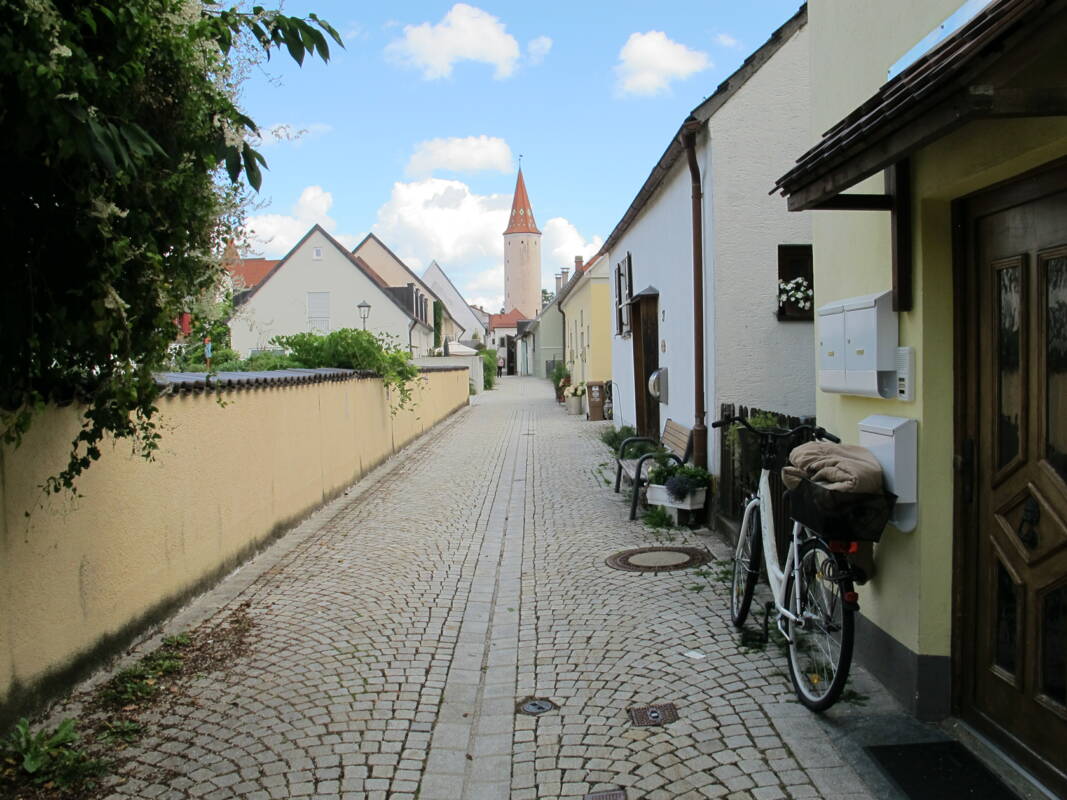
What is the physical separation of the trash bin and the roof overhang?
1961cm

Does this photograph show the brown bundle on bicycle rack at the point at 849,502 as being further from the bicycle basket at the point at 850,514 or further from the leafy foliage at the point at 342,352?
the leafy foliage at the point at 342,352

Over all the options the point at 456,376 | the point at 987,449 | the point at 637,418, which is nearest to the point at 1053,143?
the point at 987,449

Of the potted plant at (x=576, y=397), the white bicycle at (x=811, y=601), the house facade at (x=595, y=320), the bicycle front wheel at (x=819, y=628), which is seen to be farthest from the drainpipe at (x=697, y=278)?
the potted plant at (x=576, y=397)

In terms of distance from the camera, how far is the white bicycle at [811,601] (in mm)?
3980

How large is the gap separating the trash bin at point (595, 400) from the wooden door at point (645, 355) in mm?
7758

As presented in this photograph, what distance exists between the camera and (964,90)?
273 cm

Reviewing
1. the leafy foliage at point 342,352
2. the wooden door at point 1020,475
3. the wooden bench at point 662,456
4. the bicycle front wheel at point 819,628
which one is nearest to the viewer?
the wooden door at point 1020,475

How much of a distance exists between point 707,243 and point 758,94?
1.51 meters

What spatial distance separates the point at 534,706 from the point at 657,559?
3165 mm

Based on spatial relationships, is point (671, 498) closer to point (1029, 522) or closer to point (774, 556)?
point (774, 556)

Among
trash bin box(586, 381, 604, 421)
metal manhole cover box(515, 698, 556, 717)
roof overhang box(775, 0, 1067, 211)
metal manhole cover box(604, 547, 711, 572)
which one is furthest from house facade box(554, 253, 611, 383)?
roof overhang box(775, 0, 1067, 211)

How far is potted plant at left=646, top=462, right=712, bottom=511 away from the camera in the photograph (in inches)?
346

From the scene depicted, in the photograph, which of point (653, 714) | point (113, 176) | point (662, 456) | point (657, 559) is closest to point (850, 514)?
point (653, 714)

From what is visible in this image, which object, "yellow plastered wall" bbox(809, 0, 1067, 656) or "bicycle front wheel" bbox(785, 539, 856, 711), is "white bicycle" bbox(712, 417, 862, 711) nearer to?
"bicycle front wheel" bbox(785, 539, 856, 711)
